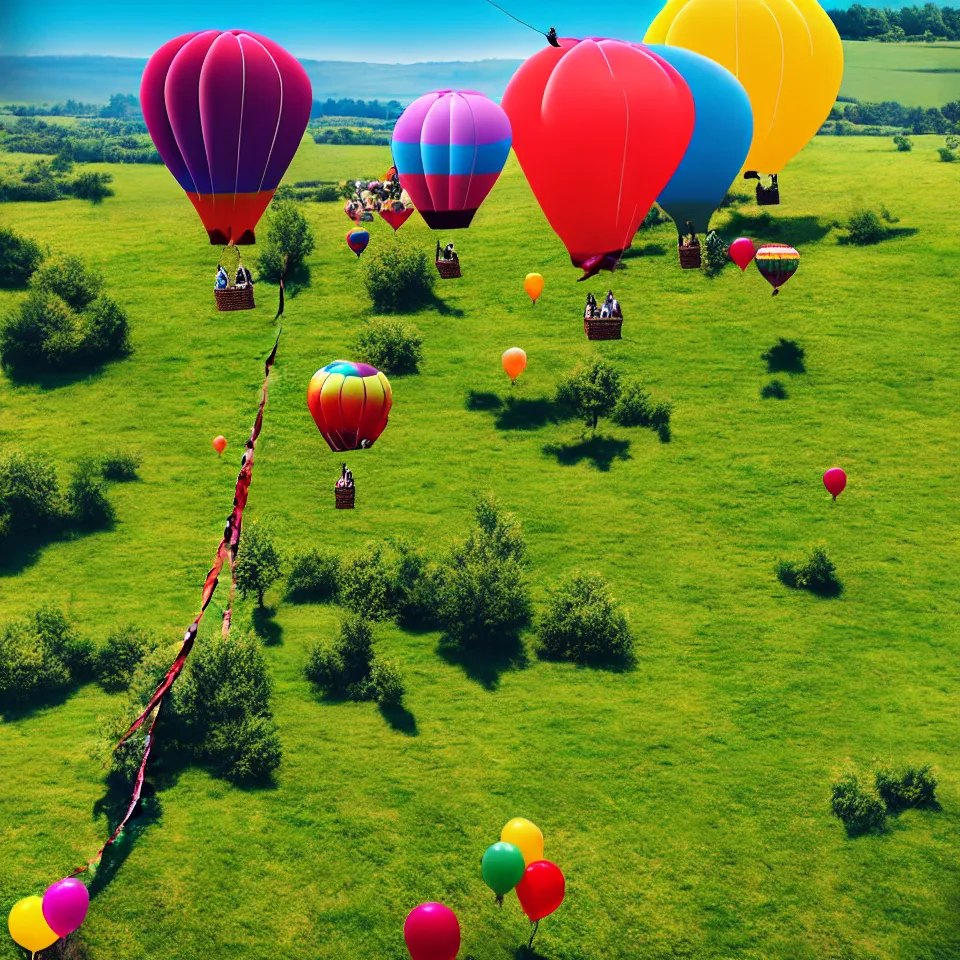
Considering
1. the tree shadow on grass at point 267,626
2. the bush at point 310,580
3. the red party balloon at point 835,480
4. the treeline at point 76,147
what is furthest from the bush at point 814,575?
the treeline at point 76,147

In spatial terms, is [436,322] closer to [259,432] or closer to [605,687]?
[259,432]

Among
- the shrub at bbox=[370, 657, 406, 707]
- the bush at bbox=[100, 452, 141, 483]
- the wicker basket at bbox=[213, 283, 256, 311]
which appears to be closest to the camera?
the wicker basket at bbox=[213, 283, 256, 311]

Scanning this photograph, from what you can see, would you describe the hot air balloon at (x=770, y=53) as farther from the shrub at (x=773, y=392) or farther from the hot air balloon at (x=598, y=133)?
the shrub at (x=773, y=392)

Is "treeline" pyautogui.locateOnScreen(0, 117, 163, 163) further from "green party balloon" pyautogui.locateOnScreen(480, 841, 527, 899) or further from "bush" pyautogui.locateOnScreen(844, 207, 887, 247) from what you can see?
"green party balloon" pyautogui.locateOnScreen(480, 841, 527, 899)

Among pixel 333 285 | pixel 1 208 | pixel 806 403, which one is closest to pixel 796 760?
pixel 806 403

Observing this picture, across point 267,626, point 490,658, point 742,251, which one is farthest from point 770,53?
point 742,251

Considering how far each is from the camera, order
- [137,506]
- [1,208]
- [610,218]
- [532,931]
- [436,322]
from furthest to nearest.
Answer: [1,208], [436,322], [137,506], [532,931], [610,218]

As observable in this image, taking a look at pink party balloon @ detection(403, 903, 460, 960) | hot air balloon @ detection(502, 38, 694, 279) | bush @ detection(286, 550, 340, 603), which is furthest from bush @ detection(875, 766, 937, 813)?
hot air balloon @ detection(502, 38, 694, 279)
